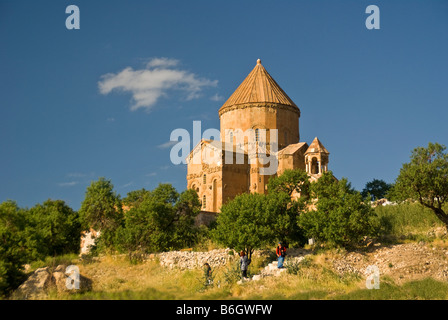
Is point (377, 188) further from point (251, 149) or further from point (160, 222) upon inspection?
point (160, 222)

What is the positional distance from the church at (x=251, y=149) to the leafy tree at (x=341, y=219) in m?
10.4

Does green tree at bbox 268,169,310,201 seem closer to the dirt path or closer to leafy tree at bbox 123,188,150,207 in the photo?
leafy tree at bbox 123,188,150,207

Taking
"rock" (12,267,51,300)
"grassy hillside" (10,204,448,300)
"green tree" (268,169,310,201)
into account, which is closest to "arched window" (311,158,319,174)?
"green tree" (268,169,310,201)

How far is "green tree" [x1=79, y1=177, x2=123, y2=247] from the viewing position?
1217 inches

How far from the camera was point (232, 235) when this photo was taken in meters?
24.4

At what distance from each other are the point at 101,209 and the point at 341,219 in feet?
48.1

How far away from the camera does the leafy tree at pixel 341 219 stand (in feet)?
78.2

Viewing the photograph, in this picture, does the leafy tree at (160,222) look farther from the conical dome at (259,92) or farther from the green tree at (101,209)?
the conical dome at (259,92)

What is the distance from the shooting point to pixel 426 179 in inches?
971

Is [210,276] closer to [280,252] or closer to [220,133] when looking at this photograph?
[280,252]

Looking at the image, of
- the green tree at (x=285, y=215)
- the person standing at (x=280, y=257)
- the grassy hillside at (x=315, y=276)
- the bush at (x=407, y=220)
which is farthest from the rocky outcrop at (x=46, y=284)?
the bush at (x=407, y=220)

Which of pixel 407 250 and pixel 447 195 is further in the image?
pixel 447 195
